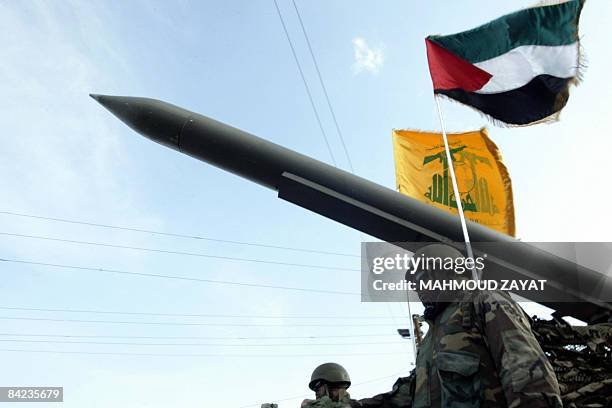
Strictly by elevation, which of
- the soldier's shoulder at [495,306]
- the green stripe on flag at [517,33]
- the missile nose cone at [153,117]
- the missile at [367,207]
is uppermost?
the green stripe on flag at [517,33]

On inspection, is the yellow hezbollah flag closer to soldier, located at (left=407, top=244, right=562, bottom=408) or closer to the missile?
the missile

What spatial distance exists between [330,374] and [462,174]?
3842 mm

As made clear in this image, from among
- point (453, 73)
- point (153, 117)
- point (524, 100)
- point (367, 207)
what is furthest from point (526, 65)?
point (153, 117)

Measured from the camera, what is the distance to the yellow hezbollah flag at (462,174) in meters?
7.05

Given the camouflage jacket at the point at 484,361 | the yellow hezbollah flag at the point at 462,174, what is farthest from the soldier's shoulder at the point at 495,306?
the yellow hezbollah flag at the point at 462,174

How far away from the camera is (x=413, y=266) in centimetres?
288

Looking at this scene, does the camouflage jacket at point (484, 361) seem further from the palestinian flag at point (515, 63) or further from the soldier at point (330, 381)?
the palestinian flag at point (515, 63)

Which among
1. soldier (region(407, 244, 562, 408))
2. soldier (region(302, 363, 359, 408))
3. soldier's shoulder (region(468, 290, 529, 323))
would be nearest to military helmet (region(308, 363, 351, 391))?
soldier (region(302, 363, 359, 408))

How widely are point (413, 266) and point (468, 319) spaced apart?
0.53 m

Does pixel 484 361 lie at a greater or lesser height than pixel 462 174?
lesser

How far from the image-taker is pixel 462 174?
7219 millimetres

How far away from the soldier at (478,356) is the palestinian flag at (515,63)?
3.77 m

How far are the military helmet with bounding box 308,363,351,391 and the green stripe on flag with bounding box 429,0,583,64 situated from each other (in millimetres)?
3859

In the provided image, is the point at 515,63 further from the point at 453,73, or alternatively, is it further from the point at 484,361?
the point at 484,361
